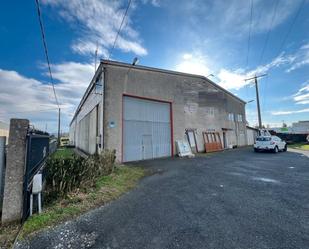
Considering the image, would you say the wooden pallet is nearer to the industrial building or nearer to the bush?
the industrial building

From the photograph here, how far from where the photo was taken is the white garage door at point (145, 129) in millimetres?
11445

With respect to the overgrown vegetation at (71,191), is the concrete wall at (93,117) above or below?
above

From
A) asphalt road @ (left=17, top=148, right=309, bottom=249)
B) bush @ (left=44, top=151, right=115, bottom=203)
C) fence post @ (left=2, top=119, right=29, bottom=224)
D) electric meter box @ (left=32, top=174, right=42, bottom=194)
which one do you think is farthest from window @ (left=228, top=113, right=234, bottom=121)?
fence post @ (left=2, top=119, right=29, bottom=224)

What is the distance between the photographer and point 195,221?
342 cm

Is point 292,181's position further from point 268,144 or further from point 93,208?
point 268,144

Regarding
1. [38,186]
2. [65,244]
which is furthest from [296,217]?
[38,186]

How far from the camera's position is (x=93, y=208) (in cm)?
414

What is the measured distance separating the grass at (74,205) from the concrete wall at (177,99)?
15.9 feet

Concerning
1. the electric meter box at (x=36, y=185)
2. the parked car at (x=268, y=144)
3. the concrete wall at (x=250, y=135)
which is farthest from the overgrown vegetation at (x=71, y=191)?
the concrete wall at (x=250, y=135)

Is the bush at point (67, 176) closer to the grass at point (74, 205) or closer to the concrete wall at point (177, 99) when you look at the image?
the grass at point (74, 205)

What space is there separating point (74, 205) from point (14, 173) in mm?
1495

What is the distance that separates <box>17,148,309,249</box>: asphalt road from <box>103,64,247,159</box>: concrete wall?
6199 millimetres

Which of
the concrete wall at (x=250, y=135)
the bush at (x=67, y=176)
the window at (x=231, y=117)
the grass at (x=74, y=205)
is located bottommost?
the grass at (x=74, y=205)

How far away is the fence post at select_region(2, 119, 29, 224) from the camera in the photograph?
330 centimetres
